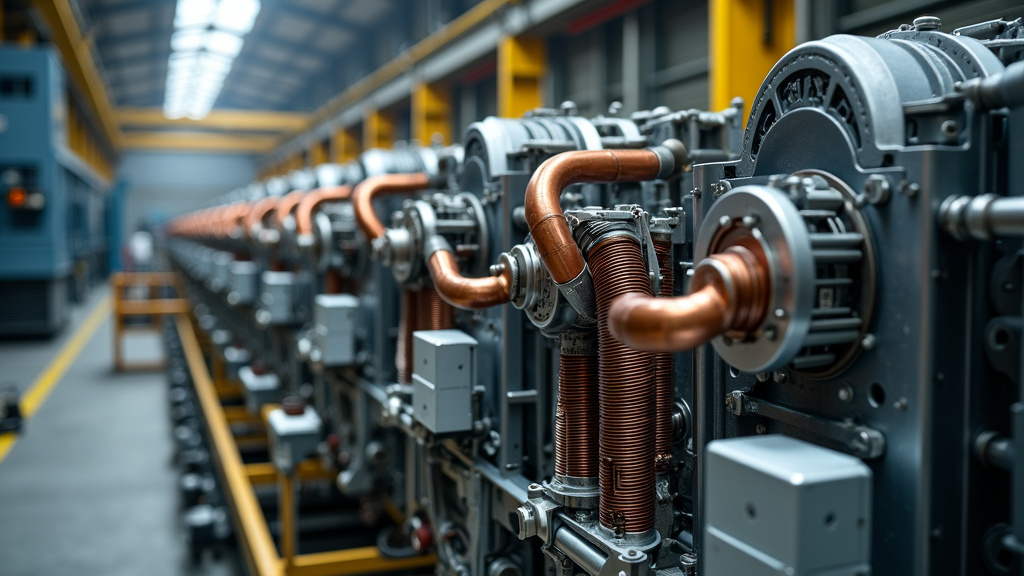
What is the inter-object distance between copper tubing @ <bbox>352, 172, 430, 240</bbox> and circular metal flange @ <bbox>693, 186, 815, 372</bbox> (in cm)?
241

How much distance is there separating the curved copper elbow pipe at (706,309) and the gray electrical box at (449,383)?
1233mm

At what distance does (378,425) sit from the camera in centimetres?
398

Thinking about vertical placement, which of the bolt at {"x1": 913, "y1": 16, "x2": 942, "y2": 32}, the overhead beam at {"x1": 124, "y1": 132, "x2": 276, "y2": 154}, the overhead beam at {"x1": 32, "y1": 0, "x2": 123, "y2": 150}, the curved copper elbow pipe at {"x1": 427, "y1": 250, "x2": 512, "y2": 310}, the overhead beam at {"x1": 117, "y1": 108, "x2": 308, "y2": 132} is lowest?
the curved copper elbow pipe at {"x1": 427, "y1": 250, "x2": 512, "y2": 310}

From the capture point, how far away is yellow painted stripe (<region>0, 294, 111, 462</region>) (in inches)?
268

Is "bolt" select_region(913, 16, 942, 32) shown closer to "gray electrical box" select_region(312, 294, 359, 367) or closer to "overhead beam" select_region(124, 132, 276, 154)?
"gray electrical box" select_region(312, 294, 359, 367)

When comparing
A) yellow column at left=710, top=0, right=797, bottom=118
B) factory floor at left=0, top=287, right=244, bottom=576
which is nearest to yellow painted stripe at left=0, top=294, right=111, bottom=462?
factory floor at left=0, top=287, right=244, bottom=576

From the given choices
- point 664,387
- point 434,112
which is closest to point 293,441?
point 664,387

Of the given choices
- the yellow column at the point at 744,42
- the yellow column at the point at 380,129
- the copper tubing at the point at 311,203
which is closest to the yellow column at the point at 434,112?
the yellow column at the point at 380,129

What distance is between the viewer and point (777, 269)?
1.26 meters

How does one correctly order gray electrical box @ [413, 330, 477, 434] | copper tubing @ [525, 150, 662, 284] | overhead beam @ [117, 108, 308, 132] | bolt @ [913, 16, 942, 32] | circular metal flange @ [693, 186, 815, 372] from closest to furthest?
circular metal flange @ [693, 186, 815, 372], bolt @ [913, 16, 942, 32], copper tubing @ [525, 150, 662, 284], gray electrical box @ [413, 330, 477, 434], overhead beam @ [117, 108, 308, 132]

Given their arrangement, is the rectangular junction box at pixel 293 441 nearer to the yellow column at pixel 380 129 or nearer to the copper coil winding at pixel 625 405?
the copper coil winding at pixel 625 405

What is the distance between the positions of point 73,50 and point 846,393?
13475mm

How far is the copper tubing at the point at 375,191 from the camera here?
3.59m

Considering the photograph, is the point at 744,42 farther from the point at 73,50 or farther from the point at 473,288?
the point at 73,50
